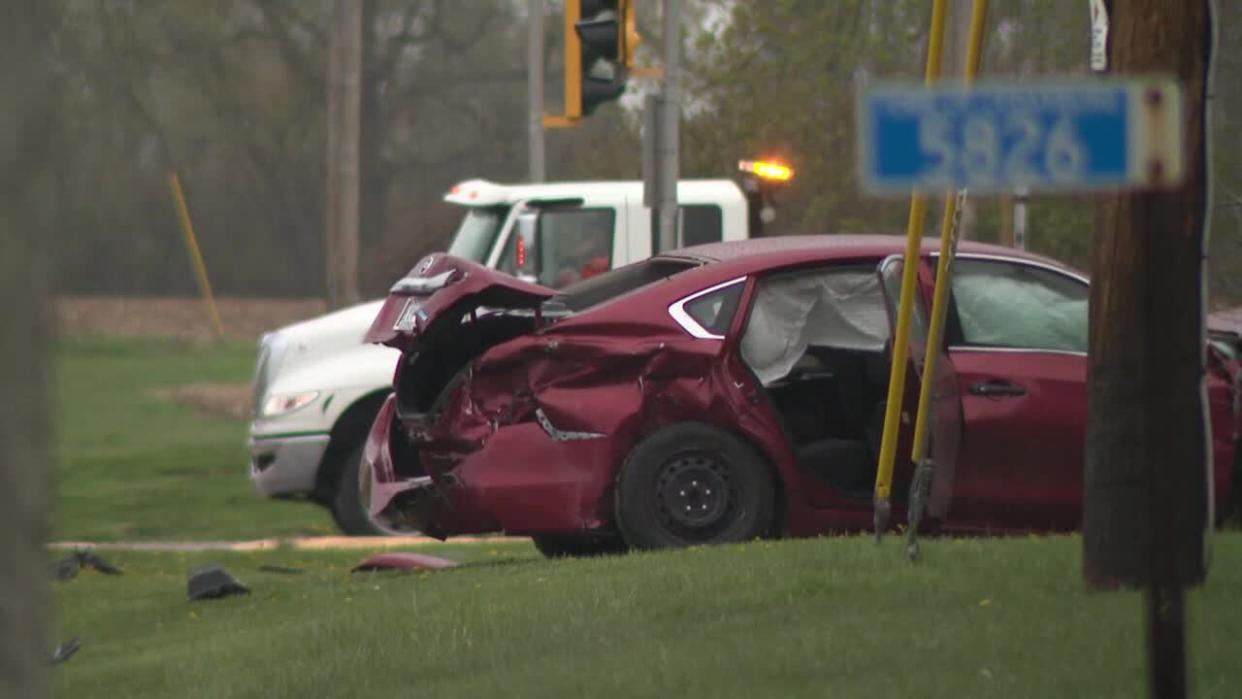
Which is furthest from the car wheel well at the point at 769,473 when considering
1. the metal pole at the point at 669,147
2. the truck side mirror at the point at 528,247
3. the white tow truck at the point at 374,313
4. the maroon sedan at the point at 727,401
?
the truck side mirror at the point at 528,247

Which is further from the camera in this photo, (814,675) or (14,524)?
(814,675)

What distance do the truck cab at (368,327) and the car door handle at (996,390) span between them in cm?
464

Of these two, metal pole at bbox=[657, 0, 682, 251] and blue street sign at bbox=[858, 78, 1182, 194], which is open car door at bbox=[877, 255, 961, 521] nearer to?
metal pole at bbox=[657, 0, 682, 251]

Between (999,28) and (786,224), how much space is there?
9.75 ft

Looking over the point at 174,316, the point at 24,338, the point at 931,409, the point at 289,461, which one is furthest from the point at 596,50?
the point at 174,316

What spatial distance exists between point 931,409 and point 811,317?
4.24ft

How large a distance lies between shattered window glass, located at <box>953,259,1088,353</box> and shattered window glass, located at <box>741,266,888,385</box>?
0.40m

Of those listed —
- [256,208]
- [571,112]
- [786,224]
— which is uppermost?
[571,112]

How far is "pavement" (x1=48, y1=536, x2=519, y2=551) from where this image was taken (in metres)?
12.9

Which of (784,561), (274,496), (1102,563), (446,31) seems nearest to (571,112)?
(274,496)

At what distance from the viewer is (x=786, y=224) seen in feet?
74.7

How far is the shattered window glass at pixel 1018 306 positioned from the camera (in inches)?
384

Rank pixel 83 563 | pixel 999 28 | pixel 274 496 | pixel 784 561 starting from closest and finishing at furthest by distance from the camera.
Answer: pixel 784 561 → pixel 83 563 → pixel 274 496 → pixel 999 28

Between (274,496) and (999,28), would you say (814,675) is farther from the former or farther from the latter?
(999,28)
